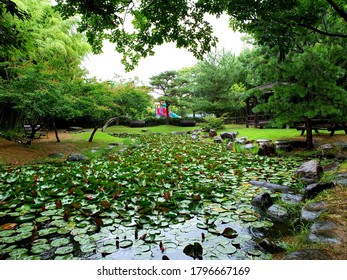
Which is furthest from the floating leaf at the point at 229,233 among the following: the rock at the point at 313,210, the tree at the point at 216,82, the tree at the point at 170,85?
the tree at the point at 170,85

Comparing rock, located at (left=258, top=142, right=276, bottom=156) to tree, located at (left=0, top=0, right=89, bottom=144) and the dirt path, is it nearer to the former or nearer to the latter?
the dirt path

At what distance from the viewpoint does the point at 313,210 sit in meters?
2.59

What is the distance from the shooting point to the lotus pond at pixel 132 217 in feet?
6.70

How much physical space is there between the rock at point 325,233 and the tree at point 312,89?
17.0 ft

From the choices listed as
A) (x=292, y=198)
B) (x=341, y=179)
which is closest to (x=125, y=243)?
(x=292, y=198)

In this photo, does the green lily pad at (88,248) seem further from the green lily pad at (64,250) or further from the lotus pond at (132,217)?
→ the green lily pad at (64,250)

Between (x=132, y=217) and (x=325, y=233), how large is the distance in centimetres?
196

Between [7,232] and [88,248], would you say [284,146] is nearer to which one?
[88,248]

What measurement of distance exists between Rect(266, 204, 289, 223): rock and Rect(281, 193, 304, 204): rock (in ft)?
1.06

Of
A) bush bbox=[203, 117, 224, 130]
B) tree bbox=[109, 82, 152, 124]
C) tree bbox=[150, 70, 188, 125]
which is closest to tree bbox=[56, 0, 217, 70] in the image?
tree bbox=[109, 82, 152, 124]

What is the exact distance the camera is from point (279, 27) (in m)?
4.32
